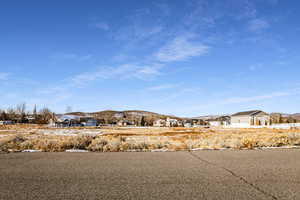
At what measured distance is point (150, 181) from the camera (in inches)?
208

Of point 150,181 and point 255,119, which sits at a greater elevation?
point 255,119

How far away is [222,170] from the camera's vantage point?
647 cm

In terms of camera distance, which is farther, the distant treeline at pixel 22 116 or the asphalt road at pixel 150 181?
the distant treeline at pixel 22 116

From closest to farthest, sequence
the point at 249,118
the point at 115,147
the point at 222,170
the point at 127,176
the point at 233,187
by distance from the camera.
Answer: the point at 233,187 < the point at 127,176 < the point at 222,170 < the point at 115,147 < the point at 249,118

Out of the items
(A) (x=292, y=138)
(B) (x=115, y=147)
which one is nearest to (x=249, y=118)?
(A) (x=292, y=138)

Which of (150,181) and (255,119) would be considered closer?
(150,181)

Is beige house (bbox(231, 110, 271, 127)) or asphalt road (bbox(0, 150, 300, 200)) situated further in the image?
beige house (bbox(231, 110, 271, 127))

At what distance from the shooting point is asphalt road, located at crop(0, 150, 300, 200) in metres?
4.37

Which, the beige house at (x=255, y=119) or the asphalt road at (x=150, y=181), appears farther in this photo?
the beige house at (x=255, y=119)

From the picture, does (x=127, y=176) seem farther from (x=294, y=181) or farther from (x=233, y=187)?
(x=294, y=181)

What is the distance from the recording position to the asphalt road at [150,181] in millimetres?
4371

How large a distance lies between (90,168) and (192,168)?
287cm

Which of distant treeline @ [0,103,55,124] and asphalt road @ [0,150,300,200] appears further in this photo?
distant treeline @ [0,103,55,124]

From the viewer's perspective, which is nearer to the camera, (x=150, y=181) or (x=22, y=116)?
(x=150, y=181)
